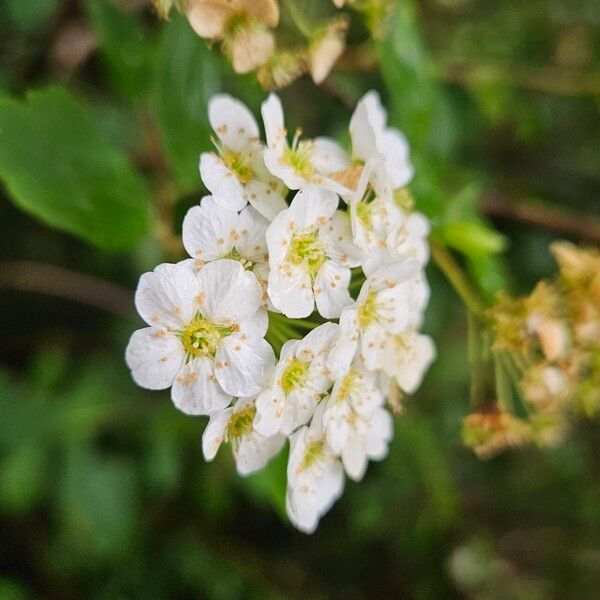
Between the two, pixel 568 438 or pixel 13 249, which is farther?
pixel 568 438

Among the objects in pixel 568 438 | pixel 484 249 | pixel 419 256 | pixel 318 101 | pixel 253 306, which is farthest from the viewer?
pixel 568 438

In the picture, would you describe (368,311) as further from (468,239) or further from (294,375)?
(468,239)

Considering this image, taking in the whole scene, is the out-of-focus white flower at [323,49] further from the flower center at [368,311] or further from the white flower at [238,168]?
the flower center at [368,311]

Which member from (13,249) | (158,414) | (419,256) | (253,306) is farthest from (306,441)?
(13,249)

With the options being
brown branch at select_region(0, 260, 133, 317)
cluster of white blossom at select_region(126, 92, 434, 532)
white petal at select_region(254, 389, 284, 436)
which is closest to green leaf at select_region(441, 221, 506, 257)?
cluster of white blossom at select_region(126, 92, 434, 532)

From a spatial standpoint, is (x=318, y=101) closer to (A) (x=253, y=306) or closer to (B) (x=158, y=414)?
(B) (x=158, y=414)

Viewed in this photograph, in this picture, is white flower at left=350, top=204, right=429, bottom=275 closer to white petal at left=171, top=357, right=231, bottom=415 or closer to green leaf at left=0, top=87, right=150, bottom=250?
white petal at left=171, top=357, right=231, bottom=415
